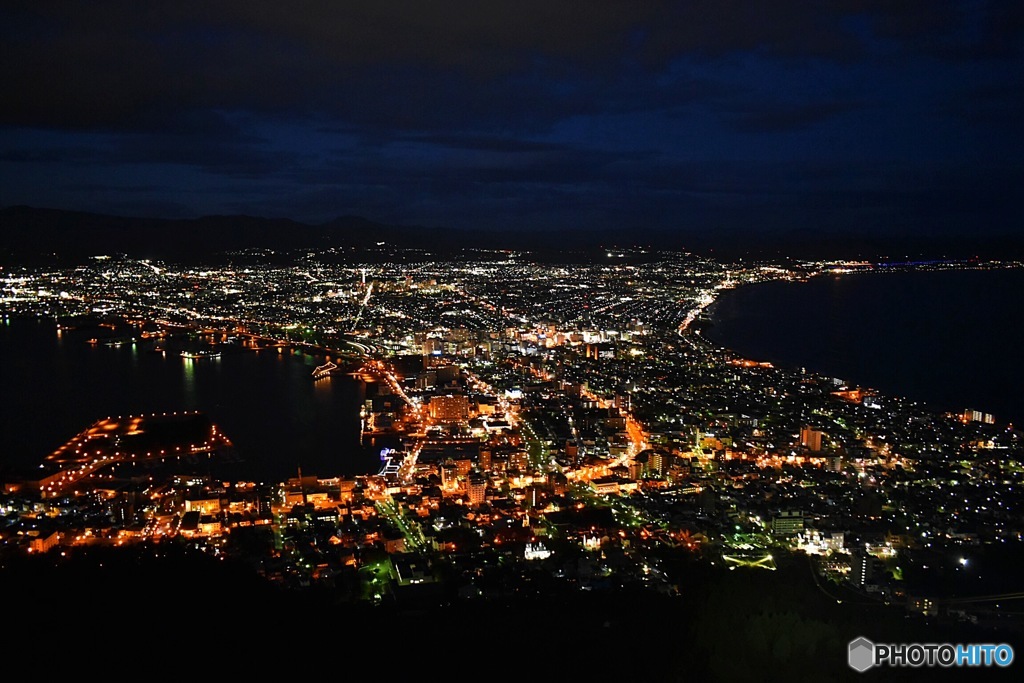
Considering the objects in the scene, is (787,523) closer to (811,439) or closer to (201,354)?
(811,439)

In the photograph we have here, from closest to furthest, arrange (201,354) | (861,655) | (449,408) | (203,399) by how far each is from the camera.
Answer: (861,655)
(449,408)
(203,399)
(201,354)

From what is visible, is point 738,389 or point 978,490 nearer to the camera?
point 978,490

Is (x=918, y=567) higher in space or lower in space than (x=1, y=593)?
lower

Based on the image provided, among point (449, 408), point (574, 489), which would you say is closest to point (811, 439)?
point (574, 489)

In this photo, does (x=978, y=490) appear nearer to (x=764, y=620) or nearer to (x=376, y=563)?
(x=764, y=620)

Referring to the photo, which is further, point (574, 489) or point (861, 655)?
point (574, 489)

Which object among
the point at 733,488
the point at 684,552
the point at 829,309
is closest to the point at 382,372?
the point at 733,488

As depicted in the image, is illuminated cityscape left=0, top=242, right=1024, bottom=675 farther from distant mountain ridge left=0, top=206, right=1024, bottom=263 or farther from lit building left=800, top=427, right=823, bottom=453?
distant mountain ridge left=0, top=206, right=1024, bottom=263
